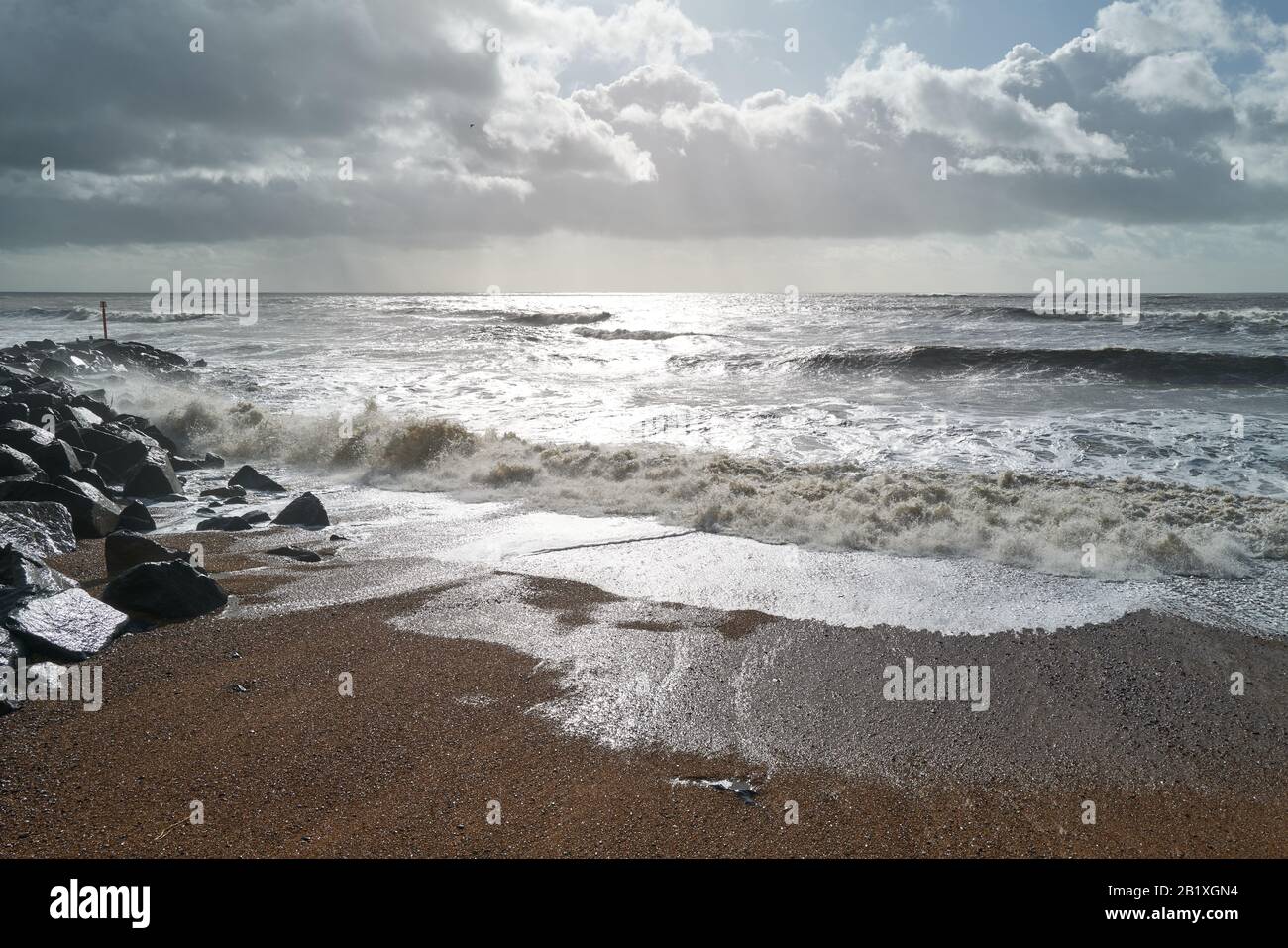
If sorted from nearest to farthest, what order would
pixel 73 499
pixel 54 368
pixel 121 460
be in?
pixel 73 499 < pixel 121 460 < pixel 54 368

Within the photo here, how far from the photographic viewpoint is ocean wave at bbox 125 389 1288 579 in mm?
7637

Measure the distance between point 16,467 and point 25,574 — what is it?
427 cm

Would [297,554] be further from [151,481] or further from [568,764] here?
[568,764]

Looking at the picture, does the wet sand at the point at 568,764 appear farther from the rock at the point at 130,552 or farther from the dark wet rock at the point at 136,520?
the dark wet rock at the point at 136,520

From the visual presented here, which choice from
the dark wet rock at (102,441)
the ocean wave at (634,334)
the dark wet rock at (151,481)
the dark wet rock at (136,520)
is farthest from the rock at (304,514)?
the ocean wave at (634,334)

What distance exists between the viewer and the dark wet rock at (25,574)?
5270 millimetres

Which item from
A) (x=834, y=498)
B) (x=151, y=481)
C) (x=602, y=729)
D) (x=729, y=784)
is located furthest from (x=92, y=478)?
(x=729, y=784)

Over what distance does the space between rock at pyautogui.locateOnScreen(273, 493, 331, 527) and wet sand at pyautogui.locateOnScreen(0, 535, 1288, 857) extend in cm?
303

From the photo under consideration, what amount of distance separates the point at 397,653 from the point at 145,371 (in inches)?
883

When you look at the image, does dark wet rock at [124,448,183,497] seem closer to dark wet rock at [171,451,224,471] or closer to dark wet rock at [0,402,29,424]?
dark wet rock at [171,451,224,471]

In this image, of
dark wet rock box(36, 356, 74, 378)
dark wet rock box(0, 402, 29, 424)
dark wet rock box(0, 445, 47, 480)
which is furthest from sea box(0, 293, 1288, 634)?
dark wet rock box(0, 445, 47, 480)

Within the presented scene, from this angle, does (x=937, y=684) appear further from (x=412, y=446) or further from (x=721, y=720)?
(x=412, y=446)

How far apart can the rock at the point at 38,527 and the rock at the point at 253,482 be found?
111 inches

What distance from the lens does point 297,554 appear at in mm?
7422
